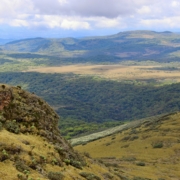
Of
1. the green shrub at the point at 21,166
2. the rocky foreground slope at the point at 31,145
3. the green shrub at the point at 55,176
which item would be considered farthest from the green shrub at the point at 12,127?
the green shrub at the point at 55,176

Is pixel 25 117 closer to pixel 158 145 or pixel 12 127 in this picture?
pixel 12 127

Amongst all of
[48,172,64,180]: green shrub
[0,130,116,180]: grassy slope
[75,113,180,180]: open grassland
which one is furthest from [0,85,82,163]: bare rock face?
[75,113,180,180]: open grassland

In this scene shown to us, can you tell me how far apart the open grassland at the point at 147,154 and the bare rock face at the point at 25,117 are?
1004 centimetres

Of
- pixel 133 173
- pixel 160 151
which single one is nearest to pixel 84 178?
pixel 133 173

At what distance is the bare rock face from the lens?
23.6 m

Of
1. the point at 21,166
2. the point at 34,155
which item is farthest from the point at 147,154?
the point at 21,166

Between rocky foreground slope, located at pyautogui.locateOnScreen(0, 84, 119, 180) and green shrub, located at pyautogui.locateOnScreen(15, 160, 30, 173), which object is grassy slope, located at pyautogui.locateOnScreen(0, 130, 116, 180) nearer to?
rocky foreground slope, located at pyautogui.locateOnScreen(0, 84, 119, 180)

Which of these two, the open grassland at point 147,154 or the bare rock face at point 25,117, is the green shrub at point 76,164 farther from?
the open grassland at point 147,154

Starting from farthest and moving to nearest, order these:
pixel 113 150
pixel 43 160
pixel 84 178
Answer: pixel 113 150, pixel 84 178, pixel 43 160

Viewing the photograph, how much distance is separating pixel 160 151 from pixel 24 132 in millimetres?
41092

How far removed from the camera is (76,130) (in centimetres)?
16625

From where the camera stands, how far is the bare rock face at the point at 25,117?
23.6m

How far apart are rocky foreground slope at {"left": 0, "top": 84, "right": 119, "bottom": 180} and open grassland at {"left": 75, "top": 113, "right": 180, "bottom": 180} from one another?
9707 mm

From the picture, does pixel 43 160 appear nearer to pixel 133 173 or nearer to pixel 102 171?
pixel 102 171
